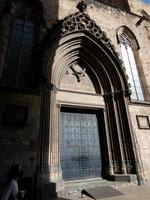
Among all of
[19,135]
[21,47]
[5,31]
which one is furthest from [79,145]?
[5,31]

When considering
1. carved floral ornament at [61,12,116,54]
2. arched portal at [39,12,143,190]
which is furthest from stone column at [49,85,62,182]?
carved floral ornament at [61,12,116,54]

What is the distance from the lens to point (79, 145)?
6.12 m

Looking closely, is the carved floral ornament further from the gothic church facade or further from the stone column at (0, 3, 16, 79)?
the stone column at (0, 3, 16, 79)

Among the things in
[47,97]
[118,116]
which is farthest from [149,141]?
[47,97]

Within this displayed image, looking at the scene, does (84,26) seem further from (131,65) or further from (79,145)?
(79,145)

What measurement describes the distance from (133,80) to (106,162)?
3.97 m

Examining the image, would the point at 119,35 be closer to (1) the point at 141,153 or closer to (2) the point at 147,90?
(2) the point at 147,90

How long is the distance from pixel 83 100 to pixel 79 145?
1677 millimetres

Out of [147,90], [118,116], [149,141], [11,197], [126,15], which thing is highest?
[126,15]

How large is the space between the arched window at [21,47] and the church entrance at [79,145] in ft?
6.22

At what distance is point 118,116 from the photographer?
261 inches

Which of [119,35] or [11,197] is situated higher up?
[119,35]

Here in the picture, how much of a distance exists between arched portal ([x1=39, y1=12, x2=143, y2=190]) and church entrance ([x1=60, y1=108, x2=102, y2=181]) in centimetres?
3

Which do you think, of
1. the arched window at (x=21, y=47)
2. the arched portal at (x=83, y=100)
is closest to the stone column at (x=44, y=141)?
the arched portal at (x=83, y=100)
